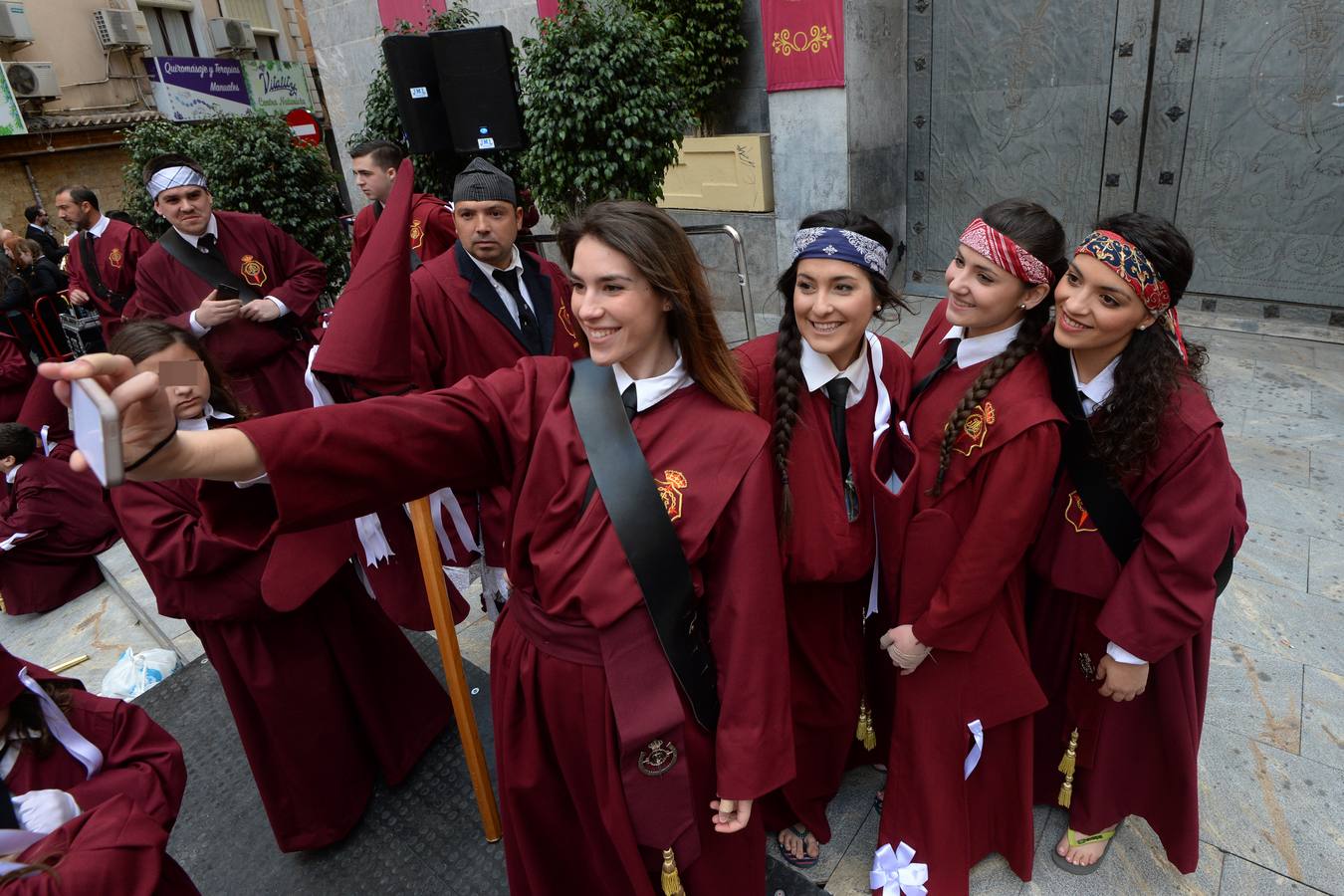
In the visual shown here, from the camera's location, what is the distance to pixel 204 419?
86.4 inches

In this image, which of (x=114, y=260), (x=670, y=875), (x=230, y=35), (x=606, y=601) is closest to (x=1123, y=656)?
(x=670, y=875)

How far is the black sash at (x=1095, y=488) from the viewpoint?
1969 mm

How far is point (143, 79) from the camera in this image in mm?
18719

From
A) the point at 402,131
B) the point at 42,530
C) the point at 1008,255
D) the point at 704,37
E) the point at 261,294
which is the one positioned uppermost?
the point at 704,37

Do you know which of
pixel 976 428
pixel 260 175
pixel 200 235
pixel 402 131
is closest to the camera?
pixel 976 428

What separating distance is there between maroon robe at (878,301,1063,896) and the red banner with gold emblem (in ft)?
15.5

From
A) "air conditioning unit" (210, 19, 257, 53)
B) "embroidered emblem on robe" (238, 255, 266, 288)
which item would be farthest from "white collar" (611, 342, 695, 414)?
"air conditioning unit" (210, 19, 257, 53)

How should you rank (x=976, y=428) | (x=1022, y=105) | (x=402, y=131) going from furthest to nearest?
(x=1022, y=105) → (x=402, y=131) → (x=976, y=428)

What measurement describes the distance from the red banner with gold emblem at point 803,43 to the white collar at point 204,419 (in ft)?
18.2

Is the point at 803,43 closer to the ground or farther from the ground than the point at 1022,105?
farther from the ground

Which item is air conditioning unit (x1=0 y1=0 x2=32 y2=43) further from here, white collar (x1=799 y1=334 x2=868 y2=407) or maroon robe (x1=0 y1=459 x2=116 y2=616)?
white collar (x1=799 y1=334 x2=868 y2=407)

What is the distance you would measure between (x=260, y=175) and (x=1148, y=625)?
24.2 feet

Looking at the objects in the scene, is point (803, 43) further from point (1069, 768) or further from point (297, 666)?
point (297, 666)

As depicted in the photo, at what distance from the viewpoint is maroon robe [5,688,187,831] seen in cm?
173
